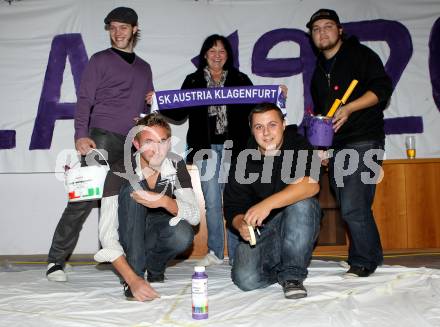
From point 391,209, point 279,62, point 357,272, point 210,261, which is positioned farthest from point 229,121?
point 391,209

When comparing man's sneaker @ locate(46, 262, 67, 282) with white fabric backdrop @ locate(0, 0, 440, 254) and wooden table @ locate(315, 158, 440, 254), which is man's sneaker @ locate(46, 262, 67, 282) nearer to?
white fabric backdrop @ locate(0, 0, 440, 254)

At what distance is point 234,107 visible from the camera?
3.07 metres

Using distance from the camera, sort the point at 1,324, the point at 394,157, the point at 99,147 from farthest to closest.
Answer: the point at 394,157 < the point at 99,147 < the point at 1,324

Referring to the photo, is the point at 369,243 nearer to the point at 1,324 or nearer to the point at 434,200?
the point at 434,200

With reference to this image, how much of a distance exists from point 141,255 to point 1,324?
0.59 metres

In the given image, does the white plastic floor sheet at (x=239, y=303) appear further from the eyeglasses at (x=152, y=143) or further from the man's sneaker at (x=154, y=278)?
the eyeglasses at (x=152, y=143)

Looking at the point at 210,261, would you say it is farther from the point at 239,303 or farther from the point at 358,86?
the point at 358,86

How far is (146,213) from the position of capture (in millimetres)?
2230

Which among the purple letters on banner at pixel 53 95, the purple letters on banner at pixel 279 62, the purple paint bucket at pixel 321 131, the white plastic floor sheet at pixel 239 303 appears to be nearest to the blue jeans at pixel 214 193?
the white plastic floor sheet at pixel 239 303

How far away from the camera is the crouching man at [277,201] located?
6.66 ft

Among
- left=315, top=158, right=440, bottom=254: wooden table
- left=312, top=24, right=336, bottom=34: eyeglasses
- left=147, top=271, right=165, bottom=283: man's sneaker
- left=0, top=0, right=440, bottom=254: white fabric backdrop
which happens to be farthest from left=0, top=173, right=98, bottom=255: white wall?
left=312, top=24, right=336, bottom=34: eyeglasses

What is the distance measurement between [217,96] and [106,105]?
0.68 metres

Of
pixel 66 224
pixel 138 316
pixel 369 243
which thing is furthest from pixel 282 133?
pixel 66 224

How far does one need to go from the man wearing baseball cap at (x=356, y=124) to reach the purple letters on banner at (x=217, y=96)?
47 cm
